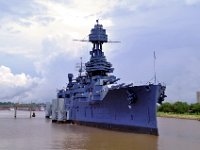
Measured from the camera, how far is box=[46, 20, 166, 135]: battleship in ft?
140

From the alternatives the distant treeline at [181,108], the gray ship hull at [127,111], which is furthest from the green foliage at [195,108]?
the gray ship hull at [127,111]

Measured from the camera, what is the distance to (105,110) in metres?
51.4

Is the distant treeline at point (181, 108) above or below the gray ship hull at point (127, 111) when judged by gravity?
above

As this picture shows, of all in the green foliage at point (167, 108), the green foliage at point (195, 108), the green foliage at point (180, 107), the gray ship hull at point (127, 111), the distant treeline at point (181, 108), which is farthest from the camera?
the green foliage at point (167, 108)

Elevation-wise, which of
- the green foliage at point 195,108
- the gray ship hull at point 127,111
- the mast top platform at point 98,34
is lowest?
the gray ship hull at point 127,111

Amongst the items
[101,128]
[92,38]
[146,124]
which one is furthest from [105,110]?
[92,38]

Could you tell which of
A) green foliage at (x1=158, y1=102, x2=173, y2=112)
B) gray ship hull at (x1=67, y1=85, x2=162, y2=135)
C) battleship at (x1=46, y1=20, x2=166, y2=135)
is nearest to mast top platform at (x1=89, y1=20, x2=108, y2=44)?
battleship at (x1=46, y1=20, x2=166, y2=135)

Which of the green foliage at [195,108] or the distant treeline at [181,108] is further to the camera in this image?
the distant treeline at [181,108]

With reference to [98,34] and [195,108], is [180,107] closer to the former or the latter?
[195,108]

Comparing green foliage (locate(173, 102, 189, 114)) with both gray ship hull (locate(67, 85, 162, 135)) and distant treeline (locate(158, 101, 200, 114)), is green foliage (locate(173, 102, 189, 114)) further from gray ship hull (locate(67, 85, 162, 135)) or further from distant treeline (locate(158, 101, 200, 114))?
gray ship hull (locate(67, 85, 162, 135))

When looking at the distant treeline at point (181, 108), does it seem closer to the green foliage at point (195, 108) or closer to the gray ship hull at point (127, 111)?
the green foliage at point (195, 108)

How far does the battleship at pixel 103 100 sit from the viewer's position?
4266 centimetres

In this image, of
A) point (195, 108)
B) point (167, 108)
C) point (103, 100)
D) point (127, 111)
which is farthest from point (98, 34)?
point (167, 108)

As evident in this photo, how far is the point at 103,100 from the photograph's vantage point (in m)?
51.3
